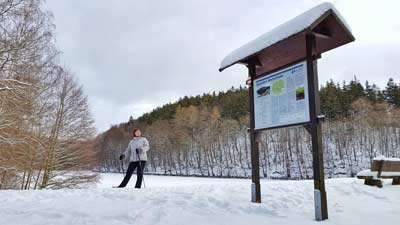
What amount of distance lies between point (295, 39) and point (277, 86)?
2.84ft

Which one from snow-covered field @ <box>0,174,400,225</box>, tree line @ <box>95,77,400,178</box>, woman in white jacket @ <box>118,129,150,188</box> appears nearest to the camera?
snow-covered field @ <box>0,174,400,225</box>

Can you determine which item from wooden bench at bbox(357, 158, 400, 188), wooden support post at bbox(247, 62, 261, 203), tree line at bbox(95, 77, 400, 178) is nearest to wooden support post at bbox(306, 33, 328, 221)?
wooden support post at bbox(247, 62, 261, 203)

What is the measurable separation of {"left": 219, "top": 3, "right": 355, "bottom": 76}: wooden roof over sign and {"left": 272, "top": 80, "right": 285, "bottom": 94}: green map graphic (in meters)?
0.39

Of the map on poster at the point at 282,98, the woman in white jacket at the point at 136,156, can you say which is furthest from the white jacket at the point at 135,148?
the map on poster at the point at 282,98

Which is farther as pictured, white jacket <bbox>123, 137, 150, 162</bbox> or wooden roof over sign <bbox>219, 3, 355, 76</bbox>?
white jacket <bbox>123, 137, 150, 162</bbox>

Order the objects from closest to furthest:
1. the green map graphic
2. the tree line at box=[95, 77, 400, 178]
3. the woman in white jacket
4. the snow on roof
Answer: the snow on roof → the green map graphic → the woman in white jacket → the tree line at box=[95, 77, 400, 178]

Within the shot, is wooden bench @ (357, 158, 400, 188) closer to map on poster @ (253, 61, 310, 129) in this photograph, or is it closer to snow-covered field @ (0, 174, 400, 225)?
snow-covered field @ (0, 174, 400, 225)

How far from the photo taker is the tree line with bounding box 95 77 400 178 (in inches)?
2004

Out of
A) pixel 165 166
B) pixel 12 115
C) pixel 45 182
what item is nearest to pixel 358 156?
pixel 165 166

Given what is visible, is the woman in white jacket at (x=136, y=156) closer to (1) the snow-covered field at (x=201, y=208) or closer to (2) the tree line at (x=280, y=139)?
(1) the snow-covered field at (x=201, y=208)

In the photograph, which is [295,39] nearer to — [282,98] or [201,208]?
[282,98]

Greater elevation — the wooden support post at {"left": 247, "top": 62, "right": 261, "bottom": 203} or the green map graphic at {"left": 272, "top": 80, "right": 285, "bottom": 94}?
the green map graphic at {"left": 272, "top": 80, "right": 285, "bottom": 94}

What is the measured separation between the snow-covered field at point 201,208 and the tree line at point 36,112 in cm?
733

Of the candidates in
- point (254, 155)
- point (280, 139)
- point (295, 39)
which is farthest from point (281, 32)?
point (280, 139)
